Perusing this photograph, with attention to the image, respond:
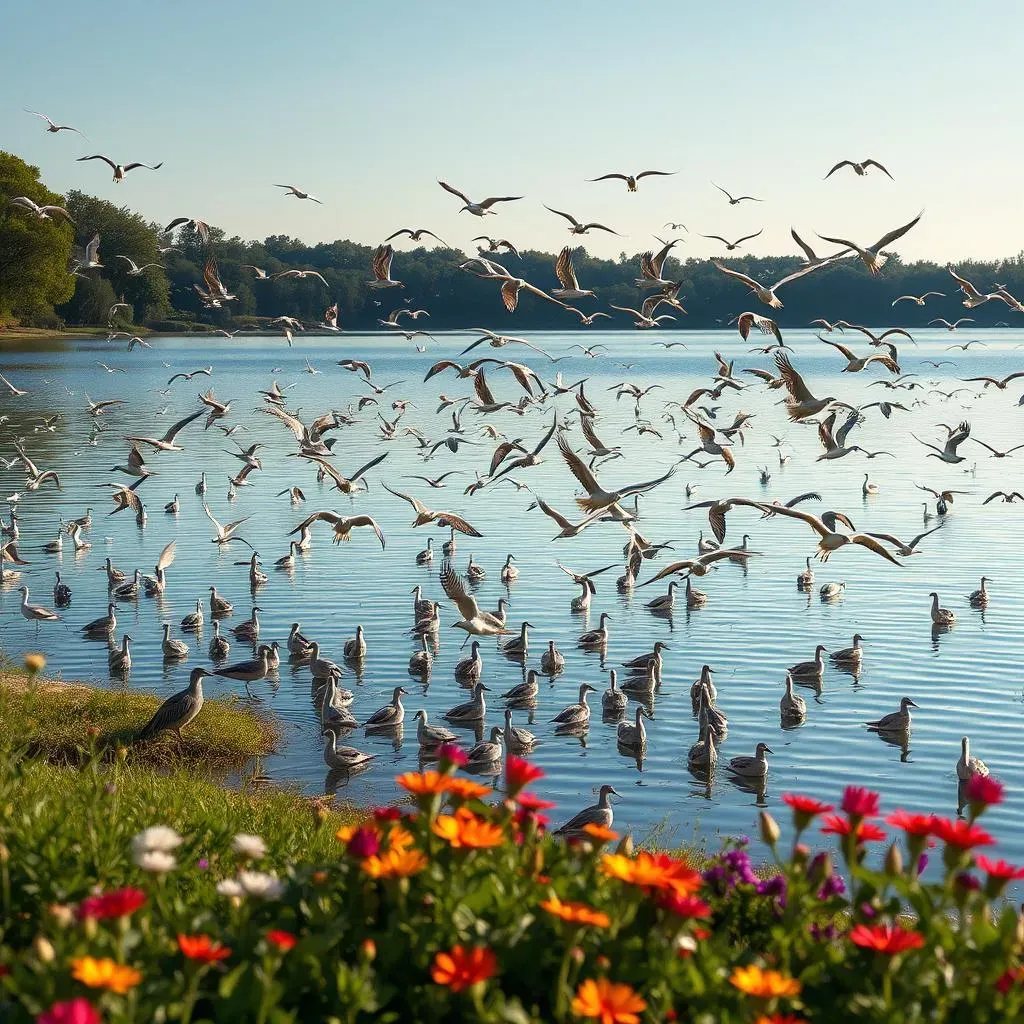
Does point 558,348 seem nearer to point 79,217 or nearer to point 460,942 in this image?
point 79,217

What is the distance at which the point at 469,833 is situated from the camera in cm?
415

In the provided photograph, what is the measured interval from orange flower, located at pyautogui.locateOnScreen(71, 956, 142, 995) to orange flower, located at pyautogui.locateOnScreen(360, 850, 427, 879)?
34.2 inches

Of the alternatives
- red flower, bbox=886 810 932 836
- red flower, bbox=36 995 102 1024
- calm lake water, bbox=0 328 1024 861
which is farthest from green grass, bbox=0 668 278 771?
red flower, bbox=36 995 102 1024

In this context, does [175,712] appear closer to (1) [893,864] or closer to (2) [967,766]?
(2) [967,766]

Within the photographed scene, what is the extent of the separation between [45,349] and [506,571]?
93574mm

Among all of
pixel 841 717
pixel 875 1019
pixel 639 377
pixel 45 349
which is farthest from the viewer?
pixel 45 349

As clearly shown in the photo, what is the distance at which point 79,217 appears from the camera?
434 ft

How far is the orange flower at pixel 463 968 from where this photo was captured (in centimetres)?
364

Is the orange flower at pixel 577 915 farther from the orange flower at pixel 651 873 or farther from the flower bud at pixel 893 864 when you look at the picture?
the flower bud at pixel 893 864

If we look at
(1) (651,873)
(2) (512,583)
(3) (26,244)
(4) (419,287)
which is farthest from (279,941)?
(4) (419,287)

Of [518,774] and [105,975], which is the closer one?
[105,975]

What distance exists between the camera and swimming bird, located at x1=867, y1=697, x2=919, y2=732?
15.9 meters

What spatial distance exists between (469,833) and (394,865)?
249 mm

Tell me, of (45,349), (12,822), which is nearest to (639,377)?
(45,349)
